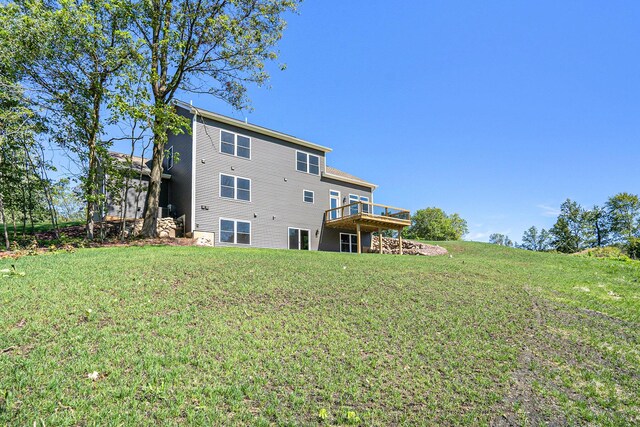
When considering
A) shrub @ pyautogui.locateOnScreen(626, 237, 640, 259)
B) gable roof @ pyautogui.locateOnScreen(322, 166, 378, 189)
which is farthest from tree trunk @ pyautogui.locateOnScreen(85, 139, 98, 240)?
shrub @ pyautogui.locateOnScreen(626, 237, 640, 259)

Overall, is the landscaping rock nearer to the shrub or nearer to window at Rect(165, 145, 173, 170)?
window at Rect(165, 145, 173, 170)

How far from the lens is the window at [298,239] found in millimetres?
18750

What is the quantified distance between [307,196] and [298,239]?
2620mm

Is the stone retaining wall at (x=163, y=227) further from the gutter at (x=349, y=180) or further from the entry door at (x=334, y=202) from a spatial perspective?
the gutter at (x=349, y=180)

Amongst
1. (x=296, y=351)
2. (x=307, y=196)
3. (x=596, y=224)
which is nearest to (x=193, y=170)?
(x=307, y=196)

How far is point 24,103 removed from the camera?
12617 millimetres

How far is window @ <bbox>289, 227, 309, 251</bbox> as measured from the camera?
61.5 ft

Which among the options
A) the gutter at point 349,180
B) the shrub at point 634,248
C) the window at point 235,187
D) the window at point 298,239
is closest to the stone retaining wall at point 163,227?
the window at point 235,187

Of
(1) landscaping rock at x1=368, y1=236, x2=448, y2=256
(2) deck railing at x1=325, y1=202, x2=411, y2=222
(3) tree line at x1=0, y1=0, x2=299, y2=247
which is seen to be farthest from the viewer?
(1) landscaping rock at x1=368, y1=236, x2=448, y2=256

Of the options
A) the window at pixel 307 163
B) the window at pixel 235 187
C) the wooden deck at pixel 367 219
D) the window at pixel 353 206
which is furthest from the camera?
the window at pixel 353 206

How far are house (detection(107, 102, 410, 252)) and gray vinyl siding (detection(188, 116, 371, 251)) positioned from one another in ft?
0.15

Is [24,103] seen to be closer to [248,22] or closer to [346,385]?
[248,22]

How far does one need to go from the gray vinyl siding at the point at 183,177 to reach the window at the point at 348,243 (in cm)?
937

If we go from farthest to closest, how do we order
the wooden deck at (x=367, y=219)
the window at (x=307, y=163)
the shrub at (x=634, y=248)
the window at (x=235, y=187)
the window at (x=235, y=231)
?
the shrub at (x=634, y=248) → the window at (x=307, y=163) → the wooden deck at (x=367, y=219) → the window at (x=235, y=187) → the window at (x=235, y=231)
